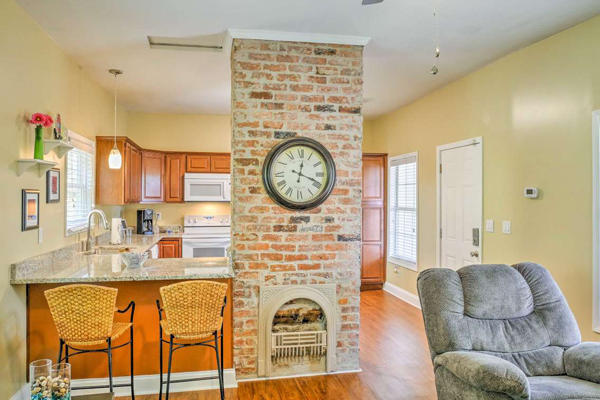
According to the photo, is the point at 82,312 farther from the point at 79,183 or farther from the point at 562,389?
the point at 562,389

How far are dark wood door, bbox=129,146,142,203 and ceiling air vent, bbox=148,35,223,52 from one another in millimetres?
2253

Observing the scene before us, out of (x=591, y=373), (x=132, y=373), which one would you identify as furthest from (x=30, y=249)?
(x=591, y=373)

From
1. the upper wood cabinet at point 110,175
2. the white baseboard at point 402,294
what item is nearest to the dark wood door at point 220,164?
the upper wood cabinet at point 110,175

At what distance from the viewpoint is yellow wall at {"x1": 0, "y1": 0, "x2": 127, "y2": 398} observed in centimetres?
283

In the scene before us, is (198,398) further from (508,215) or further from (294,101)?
(508,215)

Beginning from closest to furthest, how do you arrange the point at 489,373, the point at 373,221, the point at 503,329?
the point at 489,373 → the point at 503,329 → the point at 373,221

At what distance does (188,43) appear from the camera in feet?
12.4

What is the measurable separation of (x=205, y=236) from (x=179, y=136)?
1.69 m

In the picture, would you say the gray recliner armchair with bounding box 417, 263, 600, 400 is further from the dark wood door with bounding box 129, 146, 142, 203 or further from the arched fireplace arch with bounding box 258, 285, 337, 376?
the dark wood door with bounding box 129, 146, 142, 203

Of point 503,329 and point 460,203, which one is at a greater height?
point 460,203

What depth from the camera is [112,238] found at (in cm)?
513

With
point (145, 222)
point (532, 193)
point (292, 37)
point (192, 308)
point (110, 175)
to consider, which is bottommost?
point (192, 308)

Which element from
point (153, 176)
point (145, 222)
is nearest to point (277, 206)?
point (153, 176)

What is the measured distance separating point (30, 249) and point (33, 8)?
1768 mm
